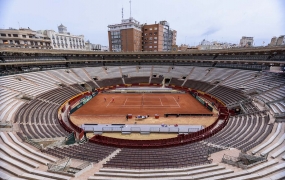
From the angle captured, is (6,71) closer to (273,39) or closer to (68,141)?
(68,141)

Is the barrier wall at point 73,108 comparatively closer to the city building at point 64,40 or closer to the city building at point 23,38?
the city building at point 23,38

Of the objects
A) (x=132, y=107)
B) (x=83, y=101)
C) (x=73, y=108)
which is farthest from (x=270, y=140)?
(x=83, y=101)

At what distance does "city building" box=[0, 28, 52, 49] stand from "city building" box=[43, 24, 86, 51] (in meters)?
3.17

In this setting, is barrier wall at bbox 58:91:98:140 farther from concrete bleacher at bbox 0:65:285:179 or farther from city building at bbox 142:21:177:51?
city building at bbox 142:21:177:51

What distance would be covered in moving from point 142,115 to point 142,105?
239 inches

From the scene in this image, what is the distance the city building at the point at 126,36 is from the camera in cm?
8119

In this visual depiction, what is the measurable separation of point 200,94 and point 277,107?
2053 cm

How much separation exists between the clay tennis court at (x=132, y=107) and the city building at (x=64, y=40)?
51.5 metres

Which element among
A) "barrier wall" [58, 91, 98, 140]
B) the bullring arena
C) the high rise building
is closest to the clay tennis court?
the bullring arena

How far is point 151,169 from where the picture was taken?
12.2 m

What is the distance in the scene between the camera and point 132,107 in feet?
113

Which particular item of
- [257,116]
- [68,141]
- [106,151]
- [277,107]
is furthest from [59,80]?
[277,107]

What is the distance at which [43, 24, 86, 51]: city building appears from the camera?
7444 cm

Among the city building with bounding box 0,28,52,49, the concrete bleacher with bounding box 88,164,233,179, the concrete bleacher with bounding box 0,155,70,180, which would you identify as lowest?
the concrete bleacher with bounding box 88,164,233,179
